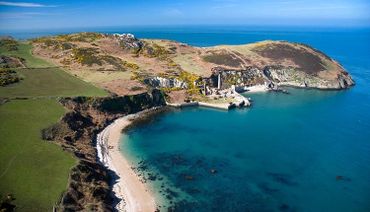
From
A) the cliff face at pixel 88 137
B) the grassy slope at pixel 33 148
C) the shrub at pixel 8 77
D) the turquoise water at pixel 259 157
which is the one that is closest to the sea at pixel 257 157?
the turquoise water at pixel 259 157

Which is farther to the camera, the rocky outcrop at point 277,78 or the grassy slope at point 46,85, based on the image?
the rocky outcrop at point 277,78

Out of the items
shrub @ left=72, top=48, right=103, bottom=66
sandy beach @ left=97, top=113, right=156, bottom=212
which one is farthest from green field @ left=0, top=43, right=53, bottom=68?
sandy beach @ left=97, top=113, right=156, bottom=212

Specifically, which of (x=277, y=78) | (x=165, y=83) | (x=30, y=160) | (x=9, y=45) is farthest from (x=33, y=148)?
(x=277, y=78)

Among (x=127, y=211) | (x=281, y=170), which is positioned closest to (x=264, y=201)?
(x=281, y=170)

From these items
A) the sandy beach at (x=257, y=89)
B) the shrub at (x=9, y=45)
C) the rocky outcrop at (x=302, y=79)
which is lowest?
the sandy beach at (x=257, y=89)

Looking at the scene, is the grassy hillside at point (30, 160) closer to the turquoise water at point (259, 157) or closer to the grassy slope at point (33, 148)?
the grassy slope at point (33, 148)

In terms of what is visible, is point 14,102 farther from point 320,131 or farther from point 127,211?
point 320,131

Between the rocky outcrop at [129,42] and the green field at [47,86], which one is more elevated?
the rocky outcrop at [129,42]
